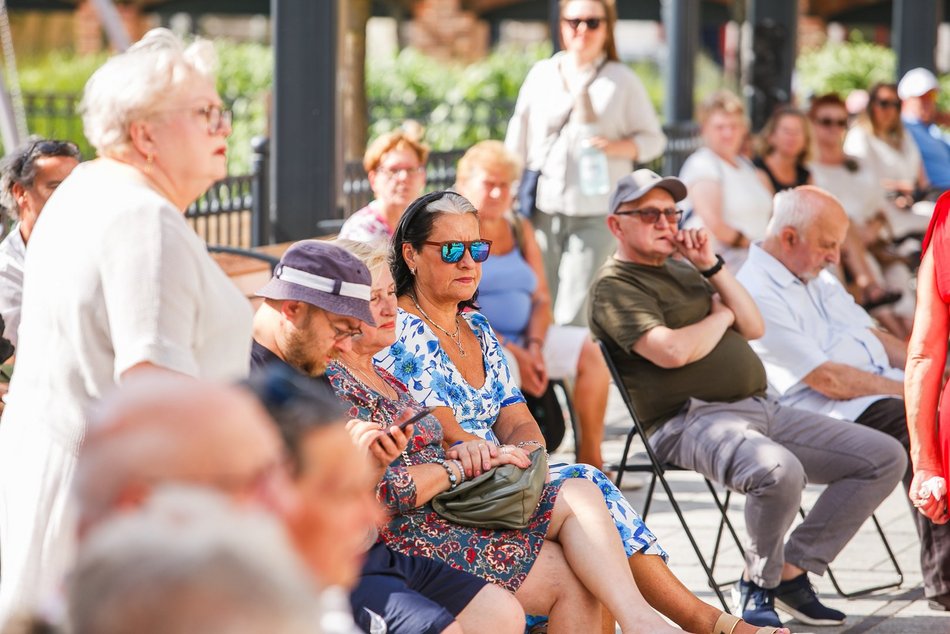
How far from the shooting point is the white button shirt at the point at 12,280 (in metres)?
4.56

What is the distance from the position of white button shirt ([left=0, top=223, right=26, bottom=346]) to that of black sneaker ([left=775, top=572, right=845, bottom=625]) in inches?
105

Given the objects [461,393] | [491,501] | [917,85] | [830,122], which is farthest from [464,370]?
[917,85]

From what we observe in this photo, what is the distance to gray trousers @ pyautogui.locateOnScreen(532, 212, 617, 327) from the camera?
284 inches

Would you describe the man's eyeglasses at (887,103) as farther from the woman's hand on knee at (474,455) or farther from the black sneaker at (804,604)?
the woman's hand on knee at (474,455)

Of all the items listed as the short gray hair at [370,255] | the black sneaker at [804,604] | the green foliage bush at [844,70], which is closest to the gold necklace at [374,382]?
the short gray hair at [370,255]

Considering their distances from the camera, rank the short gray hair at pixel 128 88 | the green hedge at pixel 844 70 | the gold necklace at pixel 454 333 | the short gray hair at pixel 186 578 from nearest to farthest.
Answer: the short gray hair at pixel 186 578, the short gray hair at pixel 128 88, the gold necklace at pixel 454 333, the green hedge at pixel 844 70

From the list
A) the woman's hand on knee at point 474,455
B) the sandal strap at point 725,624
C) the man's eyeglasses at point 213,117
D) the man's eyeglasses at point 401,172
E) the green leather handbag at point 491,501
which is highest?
the man's eyeglasses at point 213,117

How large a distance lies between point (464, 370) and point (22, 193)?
65.3 inches

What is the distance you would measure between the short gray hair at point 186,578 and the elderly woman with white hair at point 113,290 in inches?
48.2

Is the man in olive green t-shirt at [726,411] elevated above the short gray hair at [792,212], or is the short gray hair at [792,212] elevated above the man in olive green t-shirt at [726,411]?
the short gray hair at [792,212]

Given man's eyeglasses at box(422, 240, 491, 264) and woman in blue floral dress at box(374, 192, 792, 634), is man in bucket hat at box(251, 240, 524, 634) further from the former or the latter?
man's eyeglasses at box(422, 240, 491, 264)

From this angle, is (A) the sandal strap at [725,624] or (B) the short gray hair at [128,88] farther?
(A) the sandal strap at [725,624]

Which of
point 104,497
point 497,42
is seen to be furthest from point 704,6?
point 104,497

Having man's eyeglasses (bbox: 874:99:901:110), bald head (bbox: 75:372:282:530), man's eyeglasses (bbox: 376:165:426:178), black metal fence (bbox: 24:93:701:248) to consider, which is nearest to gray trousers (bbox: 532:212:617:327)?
black metal fence (bbox: 24:93:701:248)
